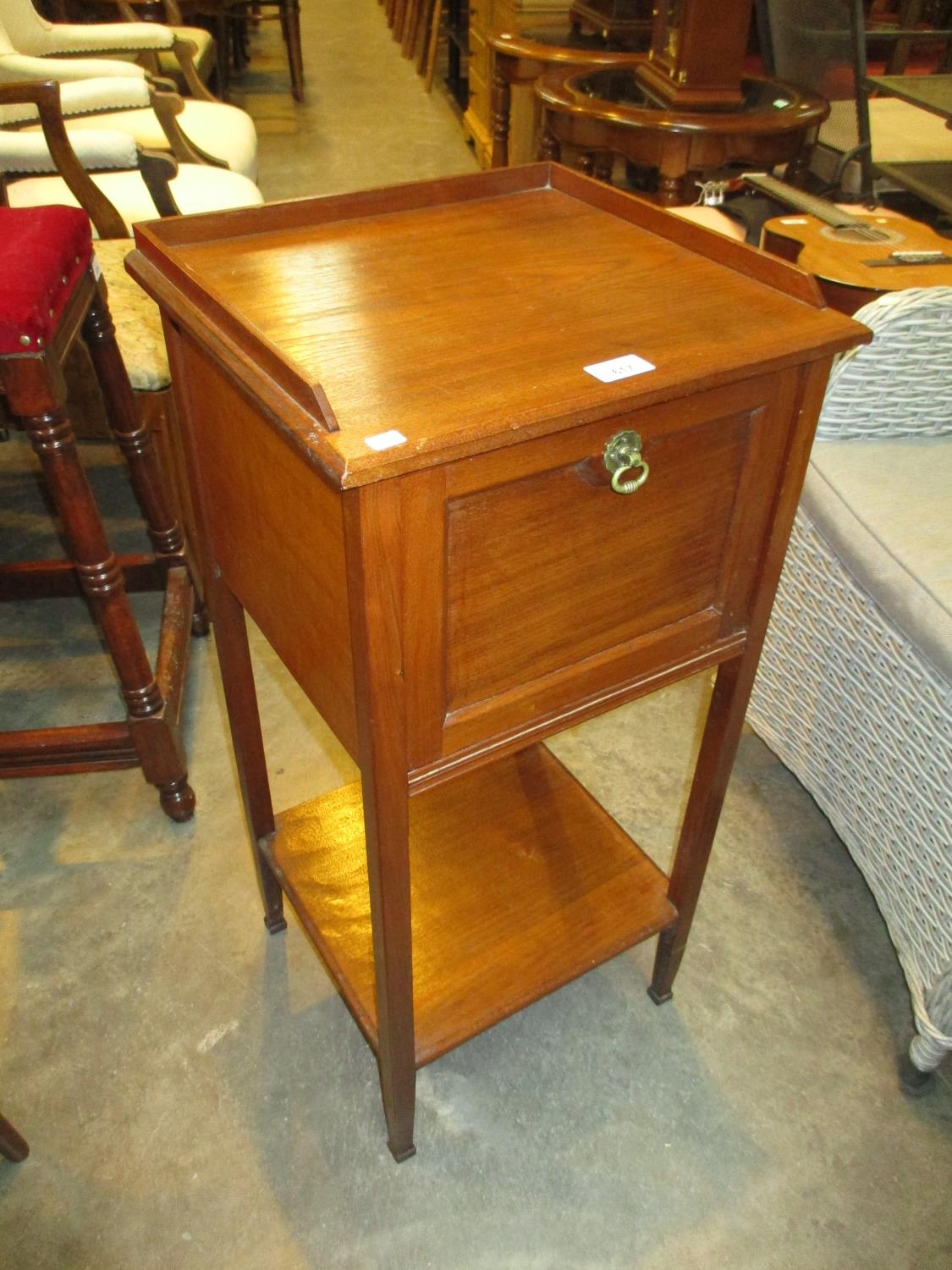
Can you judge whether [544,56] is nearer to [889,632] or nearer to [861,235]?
[861,235]

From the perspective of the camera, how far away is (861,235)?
185 centimetres

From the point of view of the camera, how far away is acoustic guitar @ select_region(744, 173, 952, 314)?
5.57 ft

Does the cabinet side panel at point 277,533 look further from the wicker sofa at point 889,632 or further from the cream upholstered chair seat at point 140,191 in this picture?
the cream upholstered chair seat at point 140,191

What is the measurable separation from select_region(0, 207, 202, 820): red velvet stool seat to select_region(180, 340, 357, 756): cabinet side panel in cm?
35

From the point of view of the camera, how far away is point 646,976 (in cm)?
149

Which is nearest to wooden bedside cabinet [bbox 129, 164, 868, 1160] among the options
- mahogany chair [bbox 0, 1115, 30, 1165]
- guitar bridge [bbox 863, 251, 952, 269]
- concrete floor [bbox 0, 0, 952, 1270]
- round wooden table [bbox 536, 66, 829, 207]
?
concrete floor [bbox 0, 0, 952, 1270]

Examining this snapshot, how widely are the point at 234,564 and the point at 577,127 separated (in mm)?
1763

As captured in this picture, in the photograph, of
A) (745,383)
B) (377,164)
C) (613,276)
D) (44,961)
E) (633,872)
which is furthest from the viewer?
(377,164)

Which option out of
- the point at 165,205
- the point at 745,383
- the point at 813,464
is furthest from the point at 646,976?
the point at 165,205

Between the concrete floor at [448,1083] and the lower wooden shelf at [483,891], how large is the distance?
23 centimetres

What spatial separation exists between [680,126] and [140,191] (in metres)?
1.28

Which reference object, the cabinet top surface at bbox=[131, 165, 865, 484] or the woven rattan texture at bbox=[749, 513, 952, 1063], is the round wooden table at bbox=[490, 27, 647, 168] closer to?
the woven rattan texture at bbox=[749, 513, 952, 1063]

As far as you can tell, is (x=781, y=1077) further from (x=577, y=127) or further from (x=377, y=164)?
(x=377, y=164)

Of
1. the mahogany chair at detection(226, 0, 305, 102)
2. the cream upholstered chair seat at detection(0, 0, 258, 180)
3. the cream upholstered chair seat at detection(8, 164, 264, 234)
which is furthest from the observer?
the mahogany chair at detection(226, 0, 305, 102)
